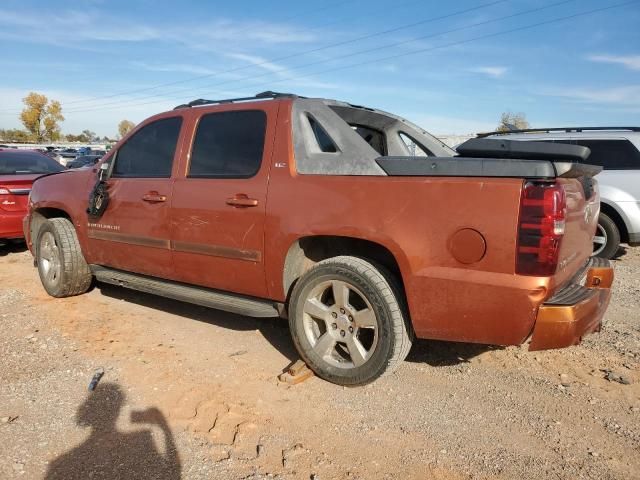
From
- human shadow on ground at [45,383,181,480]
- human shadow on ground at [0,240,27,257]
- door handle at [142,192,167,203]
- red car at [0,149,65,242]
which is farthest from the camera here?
human shadow on ground at [0,240,27,257]

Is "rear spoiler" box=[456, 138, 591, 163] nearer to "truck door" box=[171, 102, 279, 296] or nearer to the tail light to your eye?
the tail light

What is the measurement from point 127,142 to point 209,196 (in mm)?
1398

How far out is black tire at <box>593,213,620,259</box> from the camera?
22.7 ft

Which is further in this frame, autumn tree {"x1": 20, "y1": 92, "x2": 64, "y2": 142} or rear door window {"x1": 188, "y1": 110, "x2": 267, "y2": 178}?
autumn tree {"x1": 20, "y1": 92, "x2": 64, "y2": 142}

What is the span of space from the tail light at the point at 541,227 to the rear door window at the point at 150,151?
2781mm

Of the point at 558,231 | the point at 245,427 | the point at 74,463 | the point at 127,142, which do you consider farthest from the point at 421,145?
the point at 74,463

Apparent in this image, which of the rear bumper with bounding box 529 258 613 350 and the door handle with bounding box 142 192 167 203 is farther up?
the door handle with bounding box 142 192 167 203

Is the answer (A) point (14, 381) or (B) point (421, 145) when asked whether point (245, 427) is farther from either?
(B) point (421, 145)

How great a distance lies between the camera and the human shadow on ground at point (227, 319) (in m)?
4.07

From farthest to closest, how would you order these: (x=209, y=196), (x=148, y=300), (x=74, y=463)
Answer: (x=148, y=300) → (x=209, y=196) → (x=74, y=463)

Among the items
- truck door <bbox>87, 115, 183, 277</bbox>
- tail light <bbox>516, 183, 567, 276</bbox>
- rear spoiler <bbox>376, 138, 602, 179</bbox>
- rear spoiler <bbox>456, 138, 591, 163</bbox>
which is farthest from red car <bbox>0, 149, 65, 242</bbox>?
tail light <bbox>516, 183, 567, 276</bbox>

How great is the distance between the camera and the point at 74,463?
96.3 inches

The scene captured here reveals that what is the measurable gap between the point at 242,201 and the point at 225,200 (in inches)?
6.8

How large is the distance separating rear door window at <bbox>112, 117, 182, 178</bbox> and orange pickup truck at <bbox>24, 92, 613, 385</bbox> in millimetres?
18
